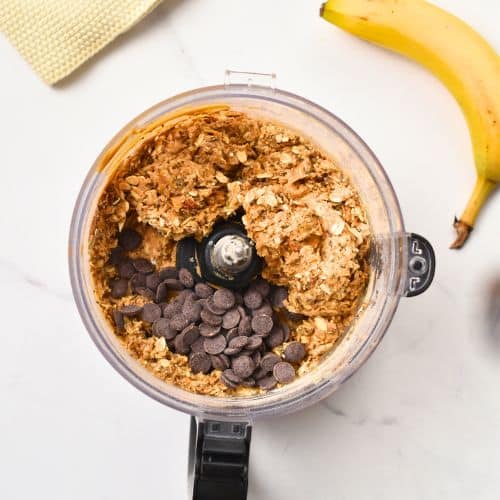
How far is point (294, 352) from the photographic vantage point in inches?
39.4

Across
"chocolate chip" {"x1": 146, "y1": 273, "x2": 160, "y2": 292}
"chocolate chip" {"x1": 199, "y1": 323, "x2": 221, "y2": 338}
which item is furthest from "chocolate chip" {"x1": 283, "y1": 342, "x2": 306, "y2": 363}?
"chocolate chip" {"x1": 146, "y1": 273, "x2": 160, "y2": 292}

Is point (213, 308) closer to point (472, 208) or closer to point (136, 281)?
point (136, 281)

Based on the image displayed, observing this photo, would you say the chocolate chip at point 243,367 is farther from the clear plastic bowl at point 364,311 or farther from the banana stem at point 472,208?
the banana stem at point 472,208

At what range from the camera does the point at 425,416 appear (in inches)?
43.8

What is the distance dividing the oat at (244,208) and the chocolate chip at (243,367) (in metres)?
0.03

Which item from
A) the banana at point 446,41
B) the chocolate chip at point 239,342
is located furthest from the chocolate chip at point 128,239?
the banana at point 446,41

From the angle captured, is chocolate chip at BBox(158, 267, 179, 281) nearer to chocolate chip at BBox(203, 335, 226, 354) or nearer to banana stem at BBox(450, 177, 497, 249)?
chocolate chip at BBox(203, 335, 226, 354)

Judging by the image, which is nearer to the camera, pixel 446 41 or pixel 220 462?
pixel 220 462

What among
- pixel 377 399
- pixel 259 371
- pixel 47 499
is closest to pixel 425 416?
pixel 377 399

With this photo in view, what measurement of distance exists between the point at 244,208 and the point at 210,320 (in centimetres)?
17

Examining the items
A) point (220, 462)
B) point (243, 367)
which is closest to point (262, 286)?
point (243, 367)

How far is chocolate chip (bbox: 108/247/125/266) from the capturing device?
102 centimetres

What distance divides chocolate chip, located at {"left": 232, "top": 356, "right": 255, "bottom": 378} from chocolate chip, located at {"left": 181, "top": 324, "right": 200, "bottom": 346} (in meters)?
0.07

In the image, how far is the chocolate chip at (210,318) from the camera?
3.33 ft
